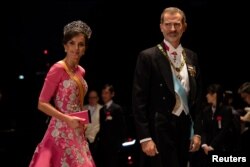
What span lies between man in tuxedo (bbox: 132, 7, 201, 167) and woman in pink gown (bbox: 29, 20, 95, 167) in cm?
42

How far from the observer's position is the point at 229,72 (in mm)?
8703

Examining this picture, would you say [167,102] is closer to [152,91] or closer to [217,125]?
[152,91]

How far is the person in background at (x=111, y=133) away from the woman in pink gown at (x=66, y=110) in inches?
147

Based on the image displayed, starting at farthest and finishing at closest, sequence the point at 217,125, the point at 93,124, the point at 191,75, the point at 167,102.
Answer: the point at 93,124
the point at 217,125
the point at 191,75
the point at 167,102

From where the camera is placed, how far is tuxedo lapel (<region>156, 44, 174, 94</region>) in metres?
3.51

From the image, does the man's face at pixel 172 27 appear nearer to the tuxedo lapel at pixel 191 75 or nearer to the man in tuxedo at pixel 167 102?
the man in tuxedo at pixel 167 102

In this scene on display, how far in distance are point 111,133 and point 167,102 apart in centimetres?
398

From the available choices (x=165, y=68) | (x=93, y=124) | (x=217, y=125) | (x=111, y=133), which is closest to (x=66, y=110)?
(x=165, y=68)

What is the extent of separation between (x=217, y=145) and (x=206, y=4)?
3448 millimetres

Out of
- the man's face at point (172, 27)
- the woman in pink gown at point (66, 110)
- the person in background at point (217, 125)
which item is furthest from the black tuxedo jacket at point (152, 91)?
the person in background at point (217, 125)

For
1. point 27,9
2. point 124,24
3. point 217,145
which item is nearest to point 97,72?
point 124,24

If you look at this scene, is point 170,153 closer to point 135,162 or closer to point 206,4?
point 135,162

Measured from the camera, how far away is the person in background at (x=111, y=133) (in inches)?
291

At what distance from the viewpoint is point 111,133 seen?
292 inches
